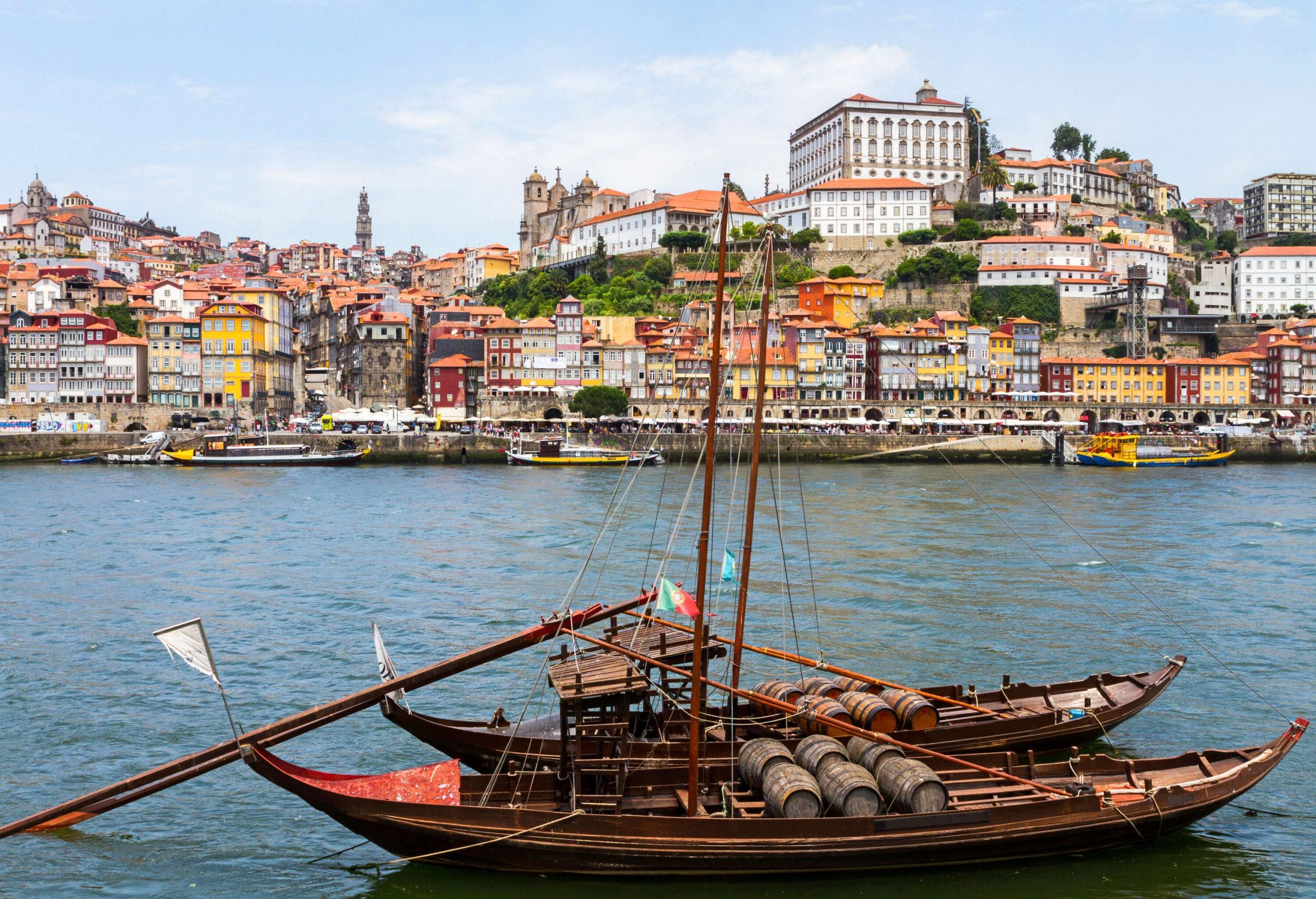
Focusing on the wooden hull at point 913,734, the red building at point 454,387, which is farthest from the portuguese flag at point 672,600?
the red building at point 454,387

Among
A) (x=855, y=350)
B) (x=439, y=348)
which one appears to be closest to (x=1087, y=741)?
(x=855, y=350)

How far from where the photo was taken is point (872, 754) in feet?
35.9

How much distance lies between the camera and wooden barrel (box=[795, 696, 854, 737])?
1146 centimetres

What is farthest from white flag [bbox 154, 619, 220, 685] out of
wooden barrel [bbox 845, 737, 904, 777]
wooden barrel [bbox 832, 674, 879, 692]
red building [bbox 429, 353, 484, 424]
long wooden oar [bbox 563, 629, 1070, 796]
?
red building [bbox 429, 353, 484, 424]

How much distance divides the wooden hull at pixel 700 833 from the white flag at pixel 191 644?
89 centimetres

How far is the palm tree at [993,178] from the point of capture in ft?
344

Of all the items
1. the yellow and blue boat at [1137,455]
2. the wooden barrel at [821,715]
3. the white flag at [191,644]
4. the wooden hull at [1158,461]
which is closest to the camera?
the white flag at [191,644]

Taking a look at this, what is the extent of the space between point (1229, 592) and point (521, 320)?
66.4 m

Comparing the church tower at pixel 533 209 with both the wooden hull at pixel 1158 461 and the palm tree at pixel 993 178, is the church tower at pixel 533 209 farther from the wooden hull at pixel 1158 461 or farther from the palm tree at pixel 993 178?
the wooden hull at pixel 1158 461

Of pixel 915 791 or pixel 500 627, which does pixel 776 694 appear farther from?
pixel 500 627

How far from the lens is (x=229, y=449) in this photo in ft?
217

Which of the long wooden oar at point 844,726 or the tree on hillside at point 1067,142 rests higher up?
the tree on hillside at point 1067,142

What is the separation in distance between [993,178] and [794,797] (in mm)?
102432

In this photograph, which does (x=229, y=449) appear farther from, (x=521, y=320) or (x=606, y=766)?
(x=606, y=766)
